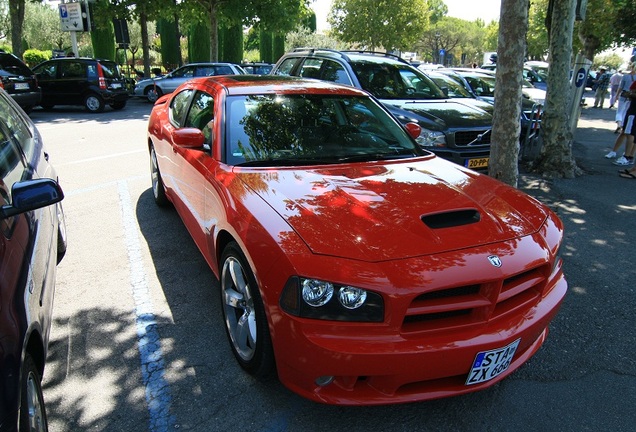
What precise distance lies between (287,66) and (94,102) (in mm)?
8910

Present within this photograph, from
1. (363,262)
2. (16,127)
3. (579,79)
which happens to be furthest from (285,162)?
(579,79)

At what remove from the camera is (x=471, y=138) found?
6.53 metres

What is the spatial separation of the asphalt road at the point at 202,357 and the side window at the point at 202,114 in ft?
3.92

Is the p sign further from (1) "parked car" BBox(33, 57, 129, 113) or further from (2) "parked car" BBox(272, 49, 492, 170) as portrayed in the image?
(1) "parked car" BBox(33, 57, 129, 113)

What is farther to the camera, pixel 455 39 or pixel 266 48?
pixel 455 39

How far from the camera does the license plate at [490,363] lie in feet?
7.18

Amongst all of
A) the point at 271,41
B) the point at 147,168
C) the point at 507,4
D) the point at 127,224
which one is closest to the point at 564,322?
the point at 507,4

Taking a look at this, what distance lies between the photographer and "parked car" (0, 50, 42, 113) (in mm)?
12459

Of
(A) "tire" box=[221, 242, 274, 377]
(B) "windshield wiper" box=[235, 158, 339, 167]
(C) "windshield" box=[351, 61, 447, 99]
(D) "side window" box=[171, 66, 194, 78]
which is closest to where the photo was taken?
(A) "tire" box=[221, 242, 274, 377]

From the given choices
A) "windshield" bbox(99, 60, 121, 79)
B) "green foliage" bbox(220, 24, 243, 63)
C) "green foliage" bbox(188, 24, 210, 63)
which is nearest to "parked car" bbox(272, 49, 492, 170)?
"windshield" bbox(99, 60, 121, 79)

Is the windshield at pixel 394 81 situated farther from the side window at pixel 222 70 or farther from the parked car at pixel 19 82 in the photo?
the side window at pixel 222 70

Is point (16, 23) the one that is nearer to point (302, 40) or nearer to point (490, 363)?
point (490, 363)

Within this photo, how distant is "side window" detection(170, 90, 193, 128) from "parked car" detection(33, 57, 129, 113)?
10971mm

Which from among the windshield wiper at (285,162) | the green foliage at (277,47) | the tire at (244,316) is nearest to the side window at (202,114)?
the windshield wiper at (285,162)
